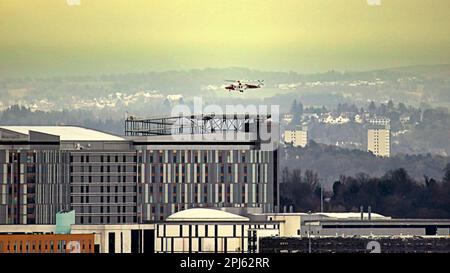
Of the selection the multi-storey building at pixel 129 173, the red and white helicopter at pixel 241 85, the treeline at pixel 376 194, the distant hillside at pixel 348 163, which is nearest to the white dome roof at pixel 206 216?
the treeline at pixel 376 194

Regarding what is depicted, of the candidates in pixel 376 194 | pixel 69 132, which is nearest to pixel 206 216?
pixel 376 194

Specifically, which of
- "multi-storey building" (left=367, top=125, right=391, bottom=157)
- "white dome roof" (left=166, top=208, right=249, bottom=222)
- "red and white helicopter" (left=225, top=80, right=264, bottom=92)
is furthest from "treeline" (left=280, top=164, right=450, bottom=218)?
"multi-storey building" (left=367, top=125, right=391, bottom=157)

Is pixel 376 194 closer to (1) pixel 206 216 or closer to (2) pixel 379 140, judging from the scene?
(1) pixel 206 216

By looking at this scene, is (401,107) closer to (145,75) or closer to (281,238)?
(145,75)

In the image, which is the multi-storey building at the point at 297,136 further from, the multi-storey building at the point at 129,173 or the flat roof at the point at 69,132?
the flat roof at the point at 69,132

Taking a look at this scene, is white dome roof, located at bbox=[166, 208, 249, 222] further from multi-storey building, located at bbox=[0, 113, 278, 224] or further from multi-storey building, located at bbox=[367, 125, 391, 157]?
multi-storey building, located at bbox=[367, 125, 391, 157]
